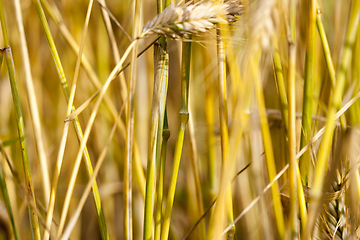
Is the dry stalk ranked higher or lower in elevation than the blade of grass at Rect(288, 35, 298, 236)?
higher

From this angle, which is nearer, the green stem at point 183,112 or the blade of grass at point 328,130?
the blade of grass at point 328,130

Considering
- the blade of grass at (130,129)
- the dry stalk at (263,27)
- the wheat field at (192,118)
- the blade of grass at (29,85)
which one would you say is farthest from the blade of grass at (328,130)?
the blade of grass at (29,85)

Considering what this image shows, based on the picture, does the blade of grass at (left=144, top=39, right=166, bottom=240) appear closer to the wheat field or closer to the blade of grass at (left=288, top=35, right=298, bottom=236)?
the wheat field

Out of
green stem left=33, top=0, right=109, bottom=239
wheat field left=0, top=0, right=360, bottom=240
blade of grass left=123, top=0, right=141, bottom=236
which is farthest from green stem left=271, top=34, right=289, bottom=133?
green stem left=33, top=0, right=109, bottom=239

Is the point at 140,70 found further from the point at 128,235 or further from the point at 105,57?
the point at 128,235

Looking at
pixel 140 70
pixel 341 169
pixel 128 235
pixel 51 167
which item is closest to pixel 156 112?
pixel 128 235

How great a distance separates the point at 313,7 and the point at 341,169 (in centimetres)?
29

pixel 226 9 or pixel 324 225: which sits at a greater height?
pixel 226 9

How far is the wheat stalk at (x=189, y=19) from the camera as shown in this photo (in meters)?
0.31

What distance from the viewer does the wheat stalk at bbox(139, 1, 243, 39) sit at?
0.31m

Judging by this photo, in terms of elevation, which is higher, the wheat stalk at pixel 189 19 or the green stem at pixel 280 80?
the wheat stalk at pixel 189 19

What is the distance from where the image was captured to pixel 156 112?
1.16 feet

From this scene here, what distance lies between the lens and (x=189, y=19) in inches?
12.6

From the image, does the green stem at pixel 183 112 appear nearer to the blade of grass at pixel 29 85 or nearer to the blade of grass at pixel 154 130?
the blade of grass at pixel 154 130
